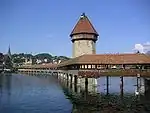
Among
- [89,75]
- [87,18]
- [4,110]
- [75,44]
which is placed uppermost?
[87,18]

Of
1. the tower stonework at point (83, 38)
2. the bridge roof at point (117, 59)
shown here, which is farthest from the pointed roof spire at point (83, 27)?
the bridge roof at point (117, 59)

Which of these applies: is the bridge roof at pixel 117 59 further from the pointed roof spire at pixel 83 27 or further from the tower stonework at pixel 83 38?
the pointed roof spire at pixel 83 27

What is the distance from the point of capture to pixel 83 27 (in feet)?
189

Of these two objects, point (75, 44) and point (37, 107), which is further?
point (75, 44)

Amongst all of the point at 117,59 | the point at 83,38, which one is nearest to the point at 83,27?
the point at 83,38

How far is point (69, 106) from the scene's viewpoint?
2441 cm

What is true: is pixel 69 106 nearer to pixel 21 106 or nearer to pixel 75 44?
pixel 21 106

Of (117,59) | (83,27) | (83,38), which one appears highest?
(83,27)

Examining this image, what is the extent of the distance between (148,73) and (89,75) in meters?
6.07

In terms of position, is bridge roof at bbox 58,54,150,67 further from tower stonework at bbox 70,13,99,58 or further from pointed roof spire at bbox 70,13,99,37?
pointed roof spire at bbox 70,13,99,37

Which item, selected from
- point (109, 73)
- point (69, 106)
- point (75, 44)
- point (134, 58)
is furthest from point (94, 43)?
point (69, 106)

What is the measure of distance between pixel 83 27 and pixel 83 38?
2800 millimetres

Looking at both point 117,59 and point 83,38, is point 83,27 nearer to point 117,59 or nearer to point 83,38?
point 83,38

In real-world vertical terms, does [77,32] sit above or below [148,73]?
above
